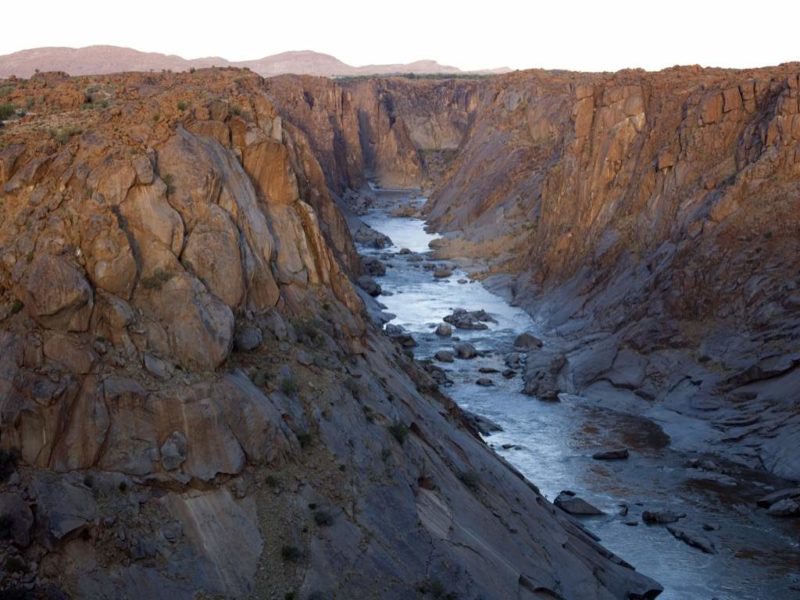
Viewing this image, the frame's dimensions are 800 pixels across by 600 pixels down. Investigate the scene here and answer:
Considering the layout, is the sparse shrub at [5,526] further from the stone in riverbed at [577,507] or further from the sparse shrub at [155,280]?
the stone in riverbed at [577,507]

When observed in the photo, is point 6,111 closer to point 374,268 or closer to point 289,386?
point 289,386

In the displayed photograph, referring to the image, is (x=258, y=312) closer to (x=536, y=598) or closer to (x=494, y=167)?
(x=536, y=598)

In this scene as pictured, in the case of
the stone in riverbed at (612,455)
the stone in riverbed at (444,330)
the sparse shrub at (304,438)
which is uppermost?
the sparse shrub at (304,438)

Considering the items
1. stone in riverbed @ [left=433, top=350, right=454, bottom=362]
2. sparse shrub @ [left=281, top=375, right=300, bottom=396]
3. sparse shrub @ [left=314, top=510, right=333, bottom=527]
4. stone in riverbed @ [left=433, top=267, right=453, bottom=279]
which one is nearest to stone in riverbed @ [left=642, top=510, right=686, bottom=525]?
sparse shrub @ [left=281, top=375, right=300, bottom=396]

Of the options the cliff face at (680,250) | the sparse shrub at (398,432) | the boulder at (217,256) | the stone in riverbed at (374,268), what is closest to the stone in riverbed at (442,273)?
the cliff face at (680,250)

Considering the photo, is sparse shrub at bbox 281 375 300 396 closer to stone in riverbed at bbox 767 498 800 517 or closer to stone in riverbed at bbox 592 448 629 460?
stone in riverbed at bbox 767 498 800 517

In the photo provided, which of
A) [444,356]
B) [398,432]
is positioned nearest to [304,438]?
[398,432]
